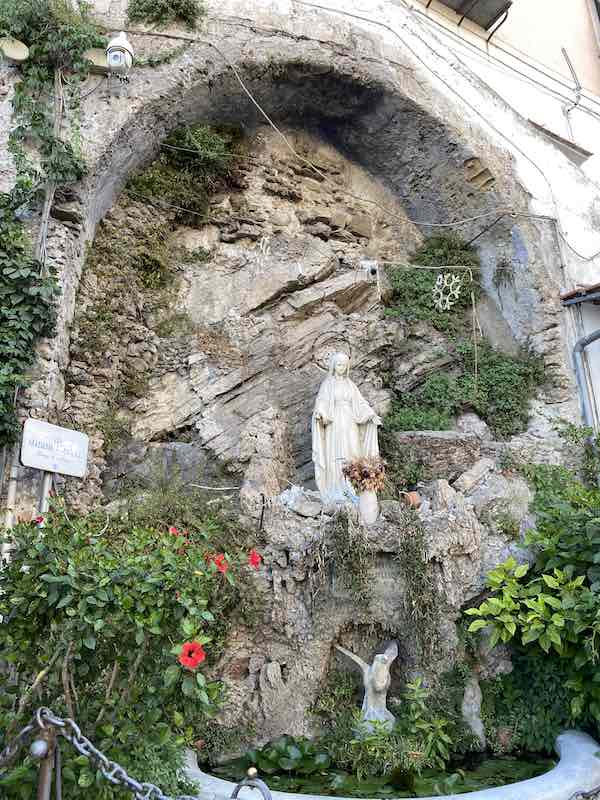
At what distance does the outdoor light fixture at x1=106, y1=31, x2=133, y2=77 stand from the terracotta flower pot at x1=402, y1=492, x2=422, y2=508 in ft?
18.2

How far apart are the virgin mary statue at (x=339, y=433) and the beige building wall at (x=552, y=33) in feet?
25.1

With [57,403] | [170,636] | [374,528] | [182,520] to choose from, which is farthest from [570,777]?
[57,403]

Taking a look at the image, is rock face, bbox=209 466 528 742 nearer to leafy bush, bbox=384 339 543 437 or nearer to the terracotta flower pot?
the terracotta flower pot

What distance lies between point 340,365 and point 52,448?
10.1 ft

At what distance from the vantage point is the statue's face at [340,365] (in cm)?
702

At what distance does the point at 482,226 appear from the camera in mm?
8852

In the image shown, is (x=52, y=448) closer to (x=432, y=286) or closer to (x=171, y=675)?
(x=171, y=675)

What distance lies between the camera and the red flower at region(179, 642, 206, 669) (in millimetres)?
2920

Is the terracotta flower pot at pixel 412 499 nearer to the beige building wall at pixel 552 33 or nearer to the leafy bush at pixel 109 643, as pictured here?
the leafy bush at pixel 109 643

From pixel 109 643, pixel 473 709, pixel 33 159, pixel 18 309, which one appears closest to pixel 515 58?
pixel 33 159

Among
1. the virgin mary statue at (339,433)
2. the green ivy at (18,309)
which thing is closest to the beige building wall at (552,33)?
the virgin mary statue at (339,433)

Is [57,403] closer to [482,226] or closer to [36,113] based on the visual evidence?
[36,113]

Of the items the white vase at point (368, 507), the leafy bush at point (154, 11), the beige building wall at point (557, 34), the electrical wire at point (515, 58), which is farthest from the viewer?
the beige building wall at point (557, 34)

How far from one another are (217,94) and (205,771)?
7442 mm
